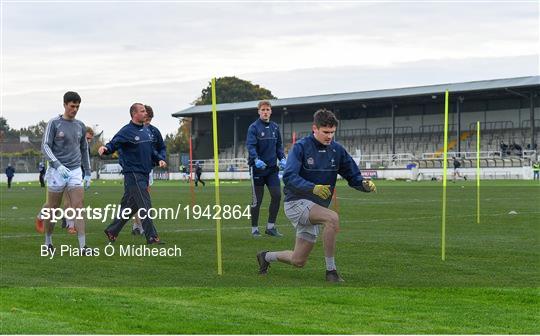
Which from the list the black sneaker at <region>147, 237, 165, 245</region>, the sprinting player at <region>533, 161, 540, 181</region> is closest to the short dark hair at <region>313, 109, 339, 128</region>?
the black sneaker at <region>147, 237, 165, 245</region>

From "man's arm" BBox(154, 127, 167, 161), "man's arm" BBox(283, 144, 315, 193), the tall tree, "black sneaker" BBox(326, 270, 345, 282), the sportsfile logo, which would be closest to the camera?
"man's arm" BBox(283, 144, 315, 193)

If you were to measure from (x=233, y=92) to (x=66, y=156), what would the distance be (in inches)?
4742

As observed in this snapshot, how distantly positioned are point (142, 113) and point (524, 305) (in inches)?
316

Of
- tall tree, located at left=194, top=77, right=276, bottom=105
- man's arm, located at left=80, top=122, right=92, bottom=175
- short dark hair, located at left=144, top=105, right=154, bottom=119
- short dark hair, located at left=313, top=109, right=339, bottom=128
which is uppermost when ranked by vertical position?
tall tree, located at left=194, top=77, right=276, bottom=105

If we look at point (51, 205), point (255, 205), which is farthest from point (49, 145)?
point (255, 205)

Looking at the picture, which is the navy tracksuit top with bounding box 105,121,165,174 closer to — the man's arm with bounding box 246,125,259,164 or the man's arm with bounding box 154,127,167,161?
the man's arm with bounding box 154,127,167,161

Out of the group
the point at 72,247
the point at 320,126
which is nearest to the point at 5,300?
the point at 320,126

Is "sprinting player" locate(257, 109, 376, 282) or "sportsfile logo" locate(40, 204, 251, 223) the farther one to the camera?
"sportsfile logo" locate(40, 204, 251, 223)

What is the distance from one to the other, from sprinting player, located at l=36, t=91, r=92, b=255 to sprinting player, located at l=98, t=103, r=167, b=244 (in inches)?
46.9

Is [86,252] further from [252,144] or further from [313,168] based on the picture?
[313,168]

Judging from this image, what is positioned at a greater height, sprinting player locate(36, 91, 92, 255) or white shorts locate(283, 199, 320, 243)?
sprinting player locate(36, 91, 92, 255)

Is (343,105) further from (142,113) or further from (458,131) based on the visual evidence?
(142,113)

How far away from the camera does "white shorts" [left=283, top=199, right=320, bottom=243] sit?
1141 cm

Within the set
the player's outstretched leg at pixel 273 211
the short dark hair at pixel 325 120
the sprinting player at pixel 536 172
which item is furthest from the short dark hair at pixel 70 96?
the sprinting player at pixel 536 172
